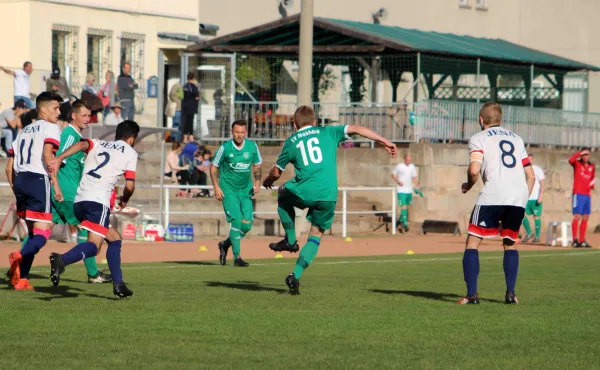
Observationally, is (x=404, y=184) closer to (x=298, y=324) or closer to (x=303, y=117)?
(x=303, y=117)

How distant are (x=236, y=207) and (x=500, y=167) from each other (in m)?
6.83

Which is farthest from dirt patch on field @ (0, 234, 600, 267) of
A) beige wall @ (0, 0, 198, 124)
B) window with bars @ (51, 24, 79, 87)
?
window with bars @ (51, 24, 79, 87)

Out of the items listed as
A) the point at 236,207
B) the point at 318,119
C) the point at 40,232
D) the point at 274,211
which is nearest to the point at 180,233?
the point at 274,211

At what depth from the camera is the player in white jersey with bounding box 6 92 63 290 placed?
12750 mm

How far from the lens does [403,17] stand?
46.6 metres

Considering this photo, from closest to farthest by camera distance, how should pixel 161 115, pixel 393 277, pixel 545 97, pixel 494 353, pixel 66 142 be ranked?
1. pixel 494 353
2. pixel 66 142
3. pixel 393 277
4. pixel 161 115
5. pixel 545 97

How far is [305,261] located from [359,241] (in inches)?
548

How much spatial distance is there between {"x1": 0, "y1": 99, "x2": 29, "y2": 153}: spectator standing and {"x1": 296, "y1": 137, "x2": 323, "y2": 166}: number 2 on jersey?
17009mm

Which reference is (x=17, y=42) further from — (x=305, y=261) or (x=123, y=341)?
(x=123, y=341)

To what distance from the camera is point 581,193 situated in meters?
26.6

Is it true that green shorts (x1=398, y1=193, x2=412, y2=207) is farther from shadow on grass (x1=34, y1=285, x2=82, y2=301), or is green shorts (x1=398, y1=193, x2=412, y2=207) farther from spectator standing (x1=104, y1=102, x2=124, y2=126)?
shadow on grass (x1=34, y1=285, x2=82, y2=301)

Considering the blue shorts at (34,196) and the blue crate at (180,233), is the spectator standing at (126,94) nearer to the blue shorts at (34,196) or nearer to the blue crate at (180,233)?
the blue crate at (180,233)

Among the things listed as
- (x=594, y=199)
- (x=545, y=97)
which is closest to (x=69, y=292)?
(x=594, y=199)

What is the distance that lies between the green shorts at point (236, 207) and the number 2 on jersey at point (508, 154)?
6760mm
